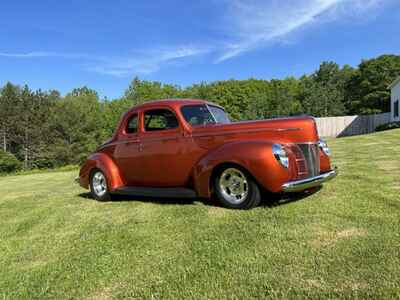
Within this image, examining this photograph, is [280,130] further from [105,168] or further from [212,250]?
[105,168]

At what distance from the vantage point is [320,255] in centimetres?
353

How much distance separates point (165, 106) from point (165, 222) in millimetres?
2199

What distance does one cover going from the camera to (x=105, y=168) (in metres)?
7.11

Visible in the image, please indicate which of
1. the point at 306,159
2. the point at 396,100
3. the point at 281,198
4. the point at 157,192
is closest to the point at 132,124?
the point at 157,192

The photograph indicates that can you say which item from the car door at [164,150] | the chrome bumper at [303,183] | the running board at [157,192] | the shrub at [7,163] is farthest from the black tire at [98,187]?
the shrub at [7,163]

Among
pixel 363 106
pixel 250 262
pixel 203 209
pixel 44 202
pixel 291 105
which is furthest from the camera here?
pixel 363 106

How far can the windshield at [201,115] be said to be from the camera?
631 cm

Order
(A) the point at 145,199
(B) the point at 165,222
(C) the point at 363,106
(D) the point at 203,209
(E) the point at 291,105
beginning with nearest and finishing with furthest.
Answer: (B) the point at 165,222 < (D) the point at 203,209 < (A) the point at 145,199 < (E) the point at 291,105 < (C) the point at 363,106

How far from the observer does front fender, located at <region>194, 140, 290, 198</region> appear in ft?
16.4

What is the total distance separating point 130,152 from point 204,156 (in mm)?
1714

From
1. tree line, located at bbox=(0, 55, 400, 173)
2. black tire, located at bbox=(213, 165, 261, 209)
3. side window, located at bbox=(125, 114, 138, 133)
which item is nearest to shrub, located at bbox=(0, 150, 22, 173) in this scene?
tree line, located at bbox=(0, 55, 400, 173)

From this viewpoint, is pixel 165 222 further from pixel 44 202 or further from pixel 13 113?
pixel 13 113

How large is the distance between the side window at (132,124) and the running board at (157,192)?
1.03 metres

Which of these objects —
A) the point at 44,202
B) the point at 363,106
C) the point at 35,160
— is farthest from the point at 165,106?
the point at 363,106
